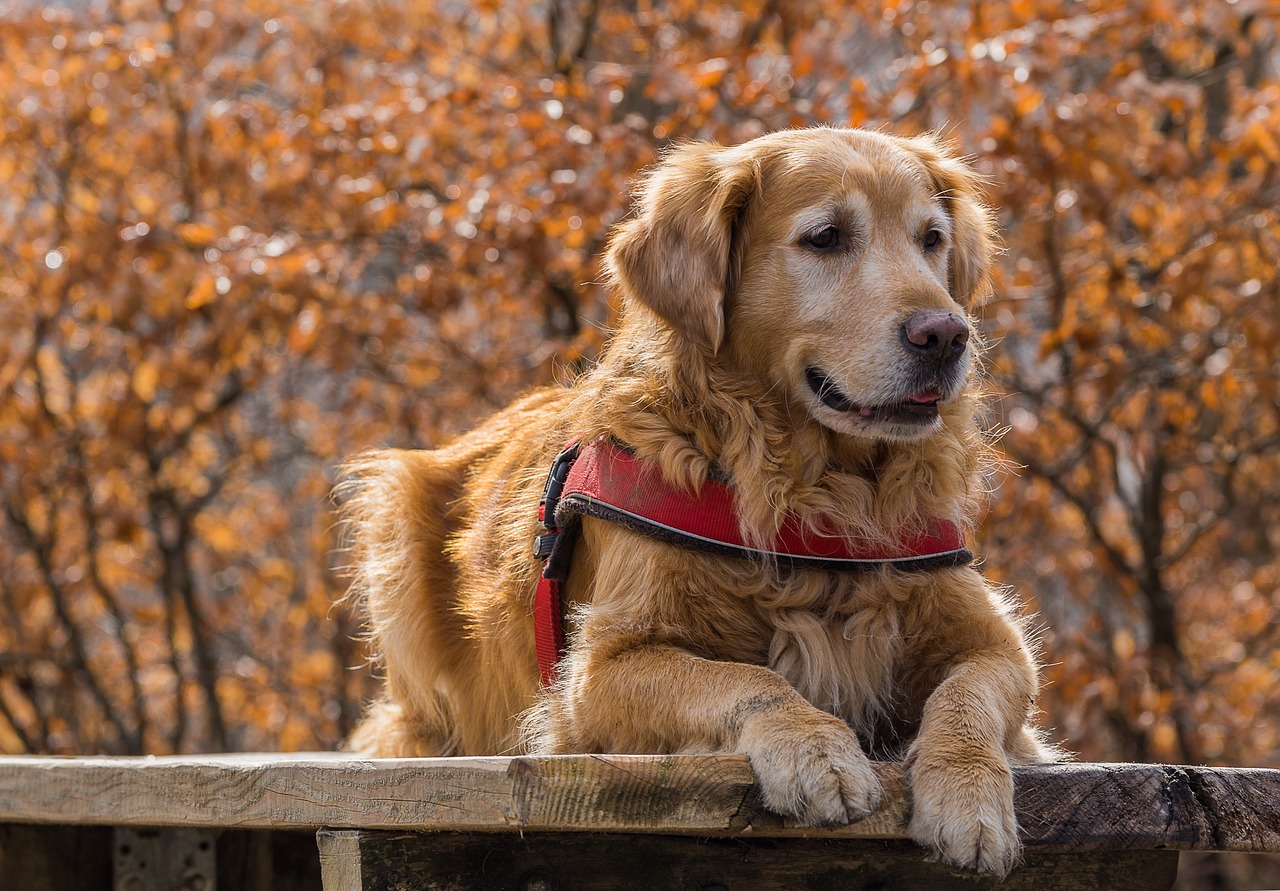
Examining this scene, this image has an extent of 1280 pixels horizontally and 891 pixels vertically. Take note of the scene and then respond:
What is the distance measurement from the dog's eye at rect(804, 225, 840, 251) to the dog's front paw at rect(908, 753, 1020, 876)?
1.13 meters

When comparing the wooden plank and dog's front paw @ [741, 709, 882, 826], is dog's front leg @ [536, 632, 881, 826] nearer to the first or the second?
dog's front paw @ [741, 709, 882, 826]

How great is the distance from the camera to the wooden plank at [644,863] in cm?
217

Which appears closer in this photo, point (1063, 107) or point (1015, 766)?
point (1015, 766)

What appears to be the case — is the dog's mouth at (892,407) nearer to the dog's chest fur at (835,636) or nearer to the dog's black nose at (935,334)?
the dog's black nose at (935,334)

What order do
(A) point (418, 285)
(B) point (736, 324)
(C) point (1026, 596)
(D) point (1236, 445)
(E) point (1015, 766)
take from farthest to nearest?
(C) point (1026, 596)
(D) point (1236, 445)
(A) point (418, 285)
(B) point (736, 324)
(E) point (1015, 766)

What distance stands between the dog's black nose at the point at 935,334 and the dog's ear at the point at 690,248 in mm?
393

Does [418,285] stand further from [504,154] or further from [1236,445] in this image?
[1236,445]

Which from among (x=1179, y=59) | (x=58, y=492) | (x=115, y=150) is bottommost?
(x=58, y=492)

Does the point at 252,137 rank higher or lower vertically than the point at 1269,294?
higher

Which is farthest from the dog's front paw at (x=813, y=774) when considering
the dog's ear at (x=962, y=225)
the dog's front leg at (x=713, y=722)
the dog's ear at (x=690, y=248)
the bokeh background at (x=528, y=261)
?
the bokeh background at (x=528, y=261)

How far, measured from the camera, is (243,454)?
8367 millimetres

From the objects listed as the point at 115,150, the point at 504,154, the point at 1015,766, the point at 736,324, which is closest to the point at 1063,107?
the point at 504,154

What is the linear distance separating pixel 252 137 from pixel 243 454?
8.67 feet

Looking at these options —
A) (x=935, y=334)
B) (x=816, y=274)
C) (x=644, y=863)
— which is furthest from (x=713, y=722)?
(x=816, y=274)
